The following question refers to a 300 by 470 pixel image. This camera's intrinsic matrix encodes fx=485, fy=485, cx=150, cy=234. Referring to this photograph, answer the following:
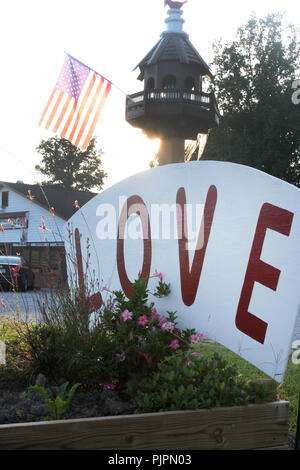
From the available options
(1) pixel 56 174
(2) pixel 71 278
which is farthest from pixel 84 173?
(2) pixel 71 278

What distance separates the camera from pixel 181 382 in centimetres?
260

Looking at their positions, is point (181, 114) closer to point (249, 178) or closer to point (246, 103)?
point (249, 178)

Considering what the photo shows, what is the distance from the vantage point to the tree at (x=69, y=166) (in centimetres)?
4350

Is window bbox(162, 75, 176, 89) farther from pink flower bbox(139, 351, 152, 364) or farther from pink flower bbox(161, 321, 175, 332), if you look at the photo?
pink flower bbox(139, 351, 152, 364)

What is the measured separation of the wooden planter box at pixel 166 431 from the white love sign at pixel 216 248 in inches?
16.9

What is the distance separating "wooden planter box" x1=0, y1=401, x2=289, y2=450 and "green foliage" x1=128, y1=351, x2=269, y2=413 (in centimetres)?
8

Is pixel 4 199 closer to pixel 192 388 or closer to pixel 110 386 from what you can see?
pixel 110 386

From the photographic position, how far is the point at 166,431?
227 centimetres

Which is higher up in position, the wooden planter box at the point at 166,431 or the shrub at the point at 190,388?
the shrub at the point at 190,388

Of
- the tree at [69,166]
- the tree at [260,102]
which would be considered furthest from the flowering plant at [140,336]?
the tree at [69,166]

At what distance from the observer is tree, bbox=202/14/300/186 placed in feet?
78.8

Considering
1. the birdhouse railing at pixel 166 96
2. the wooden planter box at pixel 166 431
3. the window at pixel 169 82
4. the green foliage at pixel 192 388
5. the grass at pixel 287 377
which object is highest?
the window at pixel 169 82

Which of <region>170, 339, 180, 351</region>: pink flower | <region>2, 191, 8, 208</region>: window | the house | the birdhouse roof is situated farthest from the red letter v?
<region>2, 191, 8, 208</region>: window

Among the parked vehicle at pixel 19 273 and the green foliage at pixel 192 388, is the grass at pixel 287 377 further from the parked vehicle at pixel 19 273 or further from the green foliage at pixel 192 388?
the parked vehicle at pixel 19 273
